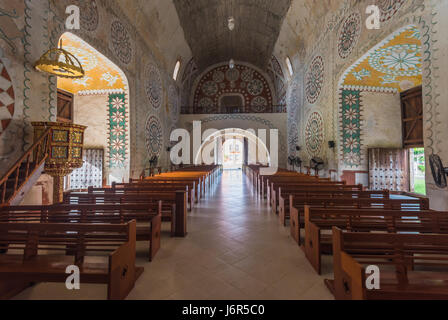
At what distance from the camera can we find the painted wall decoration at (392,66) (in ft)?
16.9

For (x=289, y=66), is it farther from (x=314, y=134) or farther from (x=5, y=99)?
(x=5, y=99)

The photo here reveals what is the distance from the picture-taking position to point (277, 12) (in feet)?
31.3

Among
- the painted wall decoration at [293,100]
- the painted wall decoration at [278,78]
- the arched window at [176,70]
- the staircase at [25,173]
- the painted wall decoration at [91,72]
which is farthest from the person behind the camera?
Result: the painted wall decoration at [278,78]

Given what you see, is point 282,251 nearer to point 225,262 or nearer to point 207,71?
point 225,262

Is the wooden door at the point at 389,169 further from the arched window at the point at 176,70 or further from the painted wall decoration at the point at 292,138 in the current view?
the arched window at the point at 176,70

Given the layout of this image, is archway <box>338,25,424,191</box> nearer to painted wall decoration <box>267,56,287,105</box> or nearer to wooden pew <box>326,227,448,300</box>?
wooden pew <box>326,227,448,300</box>

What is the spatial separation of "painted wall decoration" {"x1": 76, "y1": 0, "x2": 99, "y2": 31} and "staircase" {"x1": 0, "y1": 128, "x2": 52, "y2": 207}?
3.39m

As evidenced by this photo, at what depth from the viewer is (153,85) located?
31.0ft

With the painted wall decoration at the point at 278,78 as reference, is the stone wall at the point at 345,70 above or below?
below

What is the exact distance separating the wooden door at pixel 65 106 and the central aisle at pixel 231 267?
730 centimetres

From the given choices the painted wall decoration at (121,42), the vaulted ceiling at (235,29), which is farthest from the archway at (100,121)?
the vaulted ceiling at (235,29)

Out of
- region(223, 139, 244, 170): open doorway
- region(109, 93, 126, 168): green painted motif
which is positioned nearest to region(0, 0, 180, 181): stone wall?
region(109, 93, 126, 168): green painted motif

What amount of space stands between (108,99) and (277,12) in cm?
822

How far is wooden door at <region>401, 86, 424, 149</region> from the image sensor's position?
280 inches
